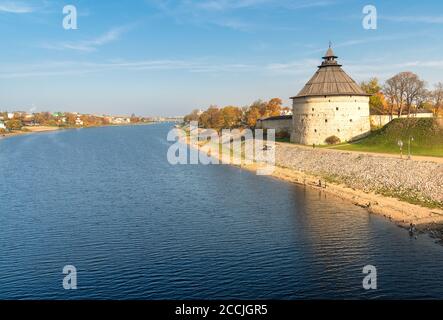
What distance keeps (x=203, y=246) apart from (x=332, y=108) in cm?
3804

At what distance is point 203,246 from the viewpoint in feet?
74.1

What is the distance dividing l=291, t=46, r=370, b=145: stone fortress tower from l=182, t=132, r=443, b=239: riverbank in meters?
6.72

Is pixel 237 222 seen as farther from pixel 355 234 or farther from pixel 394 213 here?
pixel 394 213

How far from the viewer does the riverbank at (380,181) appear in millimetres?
27125

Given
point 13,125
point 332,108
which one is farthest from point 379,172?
point 13,125

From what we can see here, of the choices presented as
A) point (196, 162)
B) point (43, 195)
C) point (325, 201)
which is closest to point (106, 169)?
point (196, 162)

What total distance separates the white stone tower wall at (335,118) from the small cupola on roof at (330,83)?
0.63 m

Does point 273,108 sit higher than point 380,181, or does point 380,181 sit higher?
point 273,108

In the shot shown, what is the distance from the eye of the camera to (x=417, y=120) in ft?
158

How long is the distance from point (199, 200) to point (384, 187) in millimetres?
14526

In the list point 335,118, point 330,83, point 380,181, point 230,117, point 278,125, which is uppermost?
point 330,83

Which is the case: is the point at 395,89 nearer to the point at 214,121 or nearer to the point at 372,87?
the point at 372,87

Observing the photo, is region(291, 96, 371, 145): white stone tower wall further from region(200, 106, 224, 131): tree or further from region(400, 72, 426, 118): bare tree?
region(200, 106, 224, 131): tree

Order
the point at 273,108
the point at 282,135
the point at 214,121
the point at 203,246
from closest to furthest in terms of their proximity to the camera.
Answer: the point at 203,246 → the point at 282,135 → the point at 273,108 → the point at 214,121
